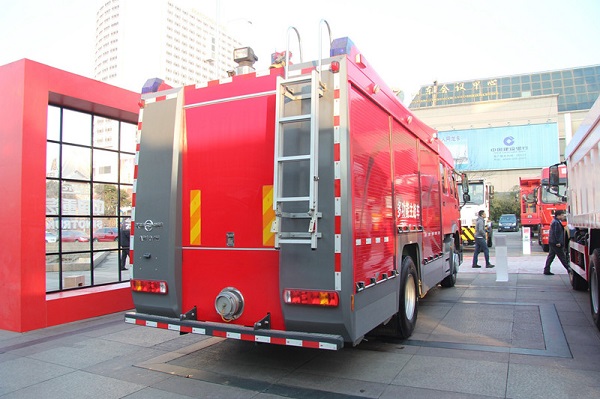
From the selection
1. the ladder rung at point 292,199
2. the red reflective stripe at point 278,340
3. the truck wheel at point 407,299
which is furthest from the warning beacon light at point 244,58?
the truck wheel at point 407,299

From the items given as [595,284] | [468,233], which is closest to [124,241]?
[595,284]

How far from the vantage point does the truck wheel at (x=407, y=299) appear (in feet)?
18.7

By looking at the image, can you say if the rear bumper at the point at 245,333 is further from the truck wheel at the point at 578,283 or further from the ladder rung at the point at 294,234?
the truck wheel at the point at 578,283

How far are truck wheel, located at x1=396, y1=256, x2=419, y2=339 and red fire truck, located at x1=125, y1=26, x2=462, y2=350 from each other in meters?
0.05

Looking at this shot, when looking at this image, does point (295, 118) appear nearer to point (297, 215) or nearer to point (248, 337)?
point (297, 215)

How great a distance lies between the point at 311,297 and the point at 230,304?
91cm

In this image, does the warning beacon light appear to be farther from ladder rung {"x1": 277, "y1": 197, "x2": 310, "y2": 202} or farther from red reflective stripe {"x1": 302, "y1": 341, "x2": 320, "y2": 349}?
red reflective stripe {"x1": 302, "y1": 341, "x2": 320, "y2": 349}

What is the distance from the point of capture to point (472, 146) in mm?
58031

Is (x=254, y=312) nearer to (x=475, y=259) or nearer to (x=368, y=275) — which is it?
(x=368, y=275)

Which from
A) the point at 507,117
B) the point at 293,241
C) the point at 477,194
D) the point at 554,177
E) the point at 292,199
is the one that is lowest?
the point at 293,241

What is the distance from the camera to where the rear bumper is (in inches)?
153

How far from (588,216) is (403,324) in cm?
366

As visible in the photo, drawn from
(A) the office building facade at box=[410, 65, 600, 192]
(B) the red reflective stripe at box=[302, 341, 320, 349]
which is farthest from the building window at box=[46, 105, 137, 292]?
(A) the office building facade at box=[410, 65, 600, 192]

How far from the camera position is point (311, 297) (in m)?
3.98
